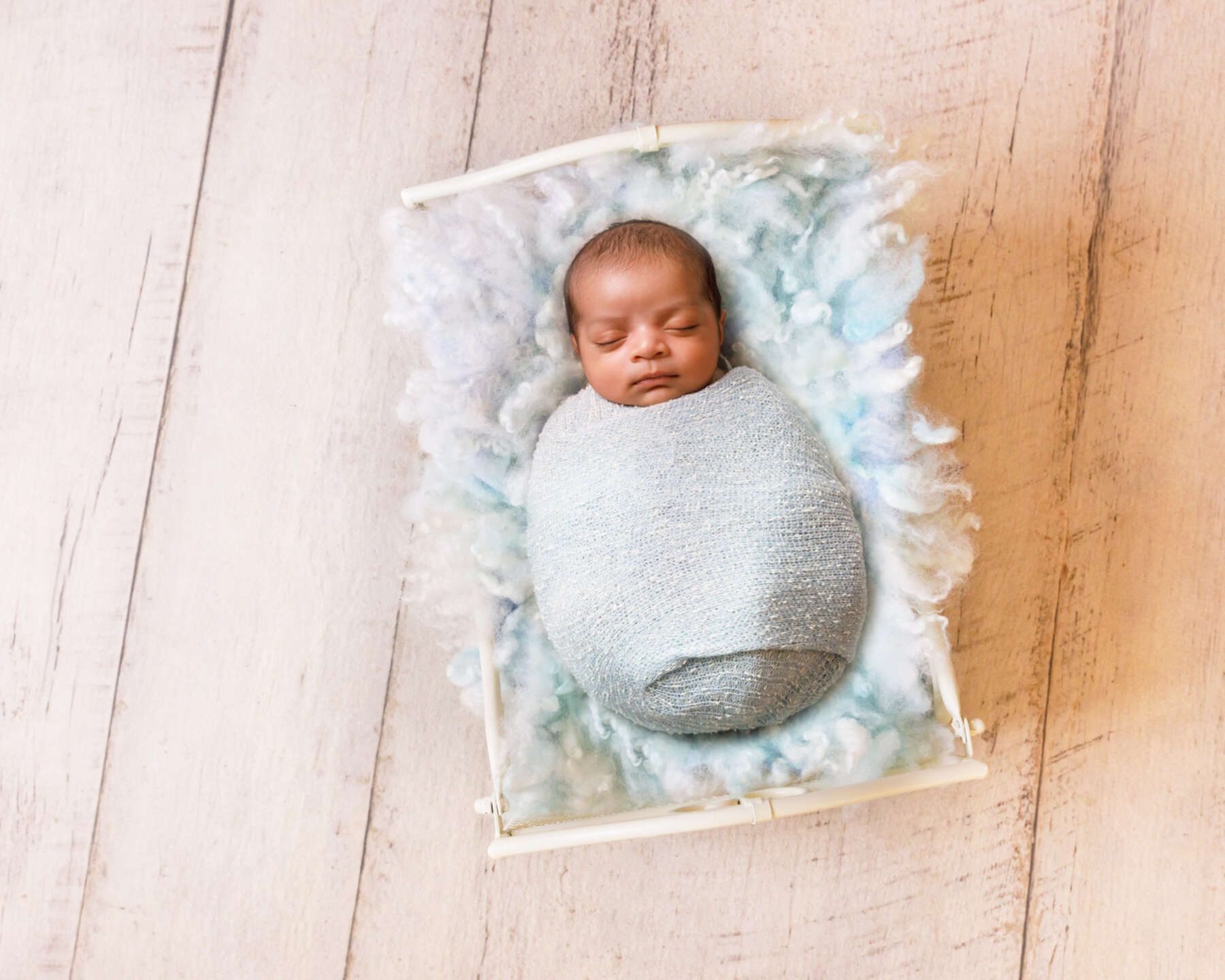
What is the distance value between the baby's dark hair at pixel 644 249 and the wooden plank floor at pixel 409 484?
213mm

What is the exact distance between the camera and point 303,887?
0.93 m

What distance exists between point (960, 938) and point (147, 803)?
803mm

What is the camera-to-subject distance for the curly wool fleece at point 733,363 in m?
0.77

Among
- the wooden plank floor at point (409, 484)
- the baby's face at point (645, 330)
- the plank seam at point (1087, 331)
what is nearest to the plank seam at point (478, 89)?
the wooden plank floor at point (409, 484)

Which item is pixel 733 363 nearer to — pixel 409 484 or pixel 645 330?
pixel 645 330

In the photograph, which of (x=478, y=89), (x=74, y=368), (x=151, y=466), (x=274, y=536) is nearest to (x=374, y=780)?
(x=274, y=536)

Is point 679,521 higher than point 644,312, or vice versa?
point 644,312

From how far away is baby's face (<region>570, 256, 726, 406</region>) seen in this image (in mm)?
782

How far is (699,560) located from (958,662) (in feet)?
1.10

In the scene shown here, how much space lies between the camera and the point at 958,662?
3.02 feet

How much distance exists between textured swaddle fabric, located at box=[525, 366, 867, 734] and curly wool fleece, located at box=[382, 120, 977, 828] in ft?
0.10

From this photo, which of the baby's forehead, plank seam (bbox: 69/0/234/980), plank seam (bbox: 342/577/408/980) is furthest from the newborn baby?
plank seam (bbox: 69/0/234/980)

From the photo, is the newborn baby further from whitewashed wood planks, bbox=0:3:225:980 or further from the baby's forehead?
whitewashed wood planks, bbox=0:3:225:980

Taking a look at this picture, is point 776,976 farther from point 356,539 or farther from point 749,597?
point 356,539
